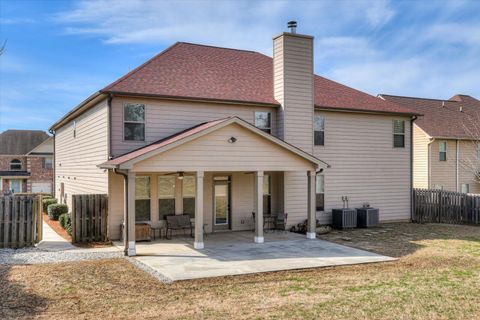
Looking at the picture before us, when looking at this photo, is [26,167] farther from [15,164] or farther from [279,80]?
[279,80]

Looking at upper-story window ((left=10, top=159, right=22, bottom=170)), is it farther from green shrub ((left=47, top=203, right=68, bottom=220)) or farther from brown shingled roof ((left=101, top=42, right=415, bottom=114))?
brown shingled roof ((left=101, top=42, right=415, bottom=114))

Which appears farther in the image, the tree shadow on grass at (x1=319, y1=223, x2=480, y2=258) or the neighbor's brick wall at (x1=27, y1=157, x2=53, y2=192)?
the neighbor's brick wall at (x1=27, y1=157, x2=53, y2=192)

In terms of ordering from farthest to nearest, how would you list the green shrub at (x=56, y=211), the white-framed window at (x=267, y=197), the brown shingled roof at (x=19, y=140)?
the brown shingled roof at (x=19, y=140)
the green shrub at (x=56, y=211)
the white-framed window at (x=267, y=197)

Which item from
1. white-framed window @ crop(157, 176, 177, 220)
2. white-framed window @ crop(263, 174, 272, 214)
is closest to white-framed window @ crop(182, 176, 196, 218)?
white-framed window @ crop(157, 176, 177, 220)

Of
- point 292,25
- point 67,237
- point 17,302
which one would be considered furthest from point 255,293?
point 292,25

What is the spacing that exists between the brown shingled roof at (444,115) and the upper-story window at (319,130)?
12.3 meters

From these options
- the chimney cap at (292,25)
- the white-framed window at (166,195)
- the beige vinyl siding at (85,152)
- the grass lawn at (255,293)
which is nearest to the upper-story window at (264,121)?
the chimney cap at (292,25)

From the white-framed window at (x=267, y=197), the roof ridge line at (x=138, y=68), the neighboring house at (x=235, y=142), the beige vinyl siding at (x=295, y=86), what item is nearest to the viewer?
the neighboring house at (x=235, y=142)

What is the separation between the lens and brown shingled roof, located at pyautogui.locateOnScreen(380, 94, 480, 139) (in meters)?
A: 29.0

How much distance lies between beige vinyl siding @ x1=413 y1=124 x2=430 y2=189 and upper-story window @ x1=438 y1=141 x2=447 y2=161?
1.11 m

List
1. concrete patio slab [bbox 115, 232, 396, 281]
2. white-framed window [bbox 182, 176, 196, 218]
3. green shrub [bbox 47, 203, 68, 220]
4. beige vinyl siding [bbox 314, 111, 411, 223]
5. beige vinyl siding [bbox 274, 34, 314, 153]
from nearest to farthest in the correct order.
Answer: concrete patio slab [bbox 115, 232, 396, 281] < white-framed window [bbox 182, 176, 196, 218] < beige vinyl siding [bbox 274, 34, 314, 153] < beige vinyl siding [bbox 314, 111, 411, 223] < green shrub [bbox 47, 203, 68, 220]

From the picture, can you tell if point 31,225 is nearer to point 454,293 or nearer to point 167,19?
point 167,19

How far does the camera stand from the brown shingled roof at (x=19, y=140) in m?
47.1

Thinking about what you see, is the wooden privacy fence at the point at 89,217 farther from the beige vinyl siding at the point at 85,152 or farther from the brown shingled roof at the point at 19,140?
the brown shingled roof at the point at 19,140
